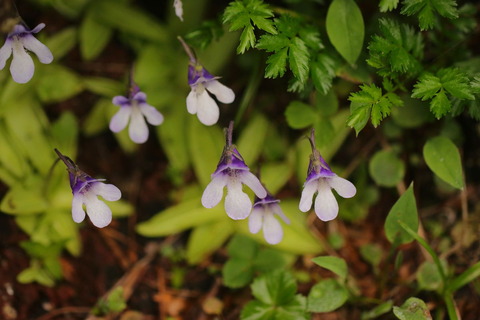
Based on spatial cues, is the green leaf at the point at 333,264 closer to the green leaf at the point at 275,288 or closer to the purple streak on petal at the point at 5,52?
the green leaf at the point at 275,288

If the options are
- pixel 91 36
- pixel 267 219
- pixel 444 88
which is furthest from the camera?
pixel 91 36

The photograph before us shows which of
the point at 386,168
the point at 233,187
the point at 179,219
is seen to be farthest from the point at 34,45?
the point at 386,168

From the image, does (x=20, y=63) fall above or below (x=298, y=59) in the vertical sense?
above

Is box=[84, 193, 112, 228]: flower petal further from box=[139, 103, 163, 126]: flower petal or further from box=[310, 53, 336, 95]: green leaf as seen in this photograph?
box=[310, 53, 336, 95]: green leaf

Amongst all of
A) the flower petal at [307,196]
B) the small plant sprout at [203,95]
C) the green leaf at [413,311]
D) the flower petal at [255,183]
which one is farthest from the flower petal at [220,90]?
the green leaf at [413,311]

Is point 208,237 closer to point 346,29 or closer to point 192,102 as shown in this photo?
point 192,102

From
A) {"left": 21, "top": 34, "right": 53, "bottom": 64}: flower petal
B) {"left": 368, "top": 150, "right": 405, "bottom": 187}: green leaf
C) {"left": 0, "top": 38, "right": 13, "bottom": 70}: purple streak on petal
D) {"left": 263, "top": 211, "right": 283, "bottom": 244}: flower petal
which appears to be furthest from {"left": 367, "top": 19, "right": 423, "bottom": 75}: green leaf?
{"left": 0, "top": 38, "right": 13, "bottom": 70}: purple streak on petal

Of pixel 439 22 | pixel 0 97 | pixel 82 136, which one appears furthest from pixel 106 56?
pixel 439 22
